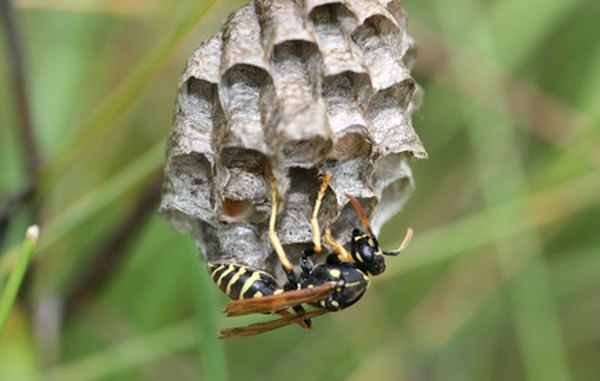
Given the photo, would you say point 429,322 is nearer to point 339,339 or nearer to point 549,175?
point 339,339

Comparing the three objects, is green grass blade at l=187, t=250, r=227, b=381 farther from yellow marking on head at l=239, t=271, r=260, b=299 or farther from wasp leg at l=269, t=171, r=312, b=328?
wasp leg at l=269, t=171, r=312, b=328

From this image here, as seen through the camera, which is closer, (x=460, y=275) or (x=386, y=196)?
(x=386, y=196)

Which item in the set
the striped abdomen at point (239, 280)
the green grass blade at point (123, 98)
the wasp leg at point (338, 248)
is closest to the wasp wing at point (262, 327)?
the striped abdomen at point (239, 280)

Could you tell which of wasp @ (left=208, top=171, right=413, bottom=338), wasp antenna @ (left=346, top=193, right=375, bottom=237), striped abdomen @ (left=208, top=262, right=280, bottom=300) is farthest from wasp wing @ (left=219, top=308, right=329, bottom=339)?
wasp antenna @ (left=346, top=193, right=375, bottom=237)

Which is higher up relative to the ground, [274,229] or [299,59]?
[299,59]

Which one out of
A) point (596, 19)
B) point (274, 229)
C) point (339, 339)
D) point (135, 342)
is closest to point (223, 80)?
point (274, 229)

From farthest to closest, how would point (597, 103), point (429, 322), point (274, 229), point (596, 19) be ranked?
point (596, 19) → point (429, 322) → point (597, 103) → point (274, 229)

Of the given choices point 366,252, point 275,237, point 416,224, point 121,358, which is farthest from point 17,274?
point 416,224

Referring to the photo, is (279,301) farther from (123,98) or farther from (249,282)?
(123,98)
